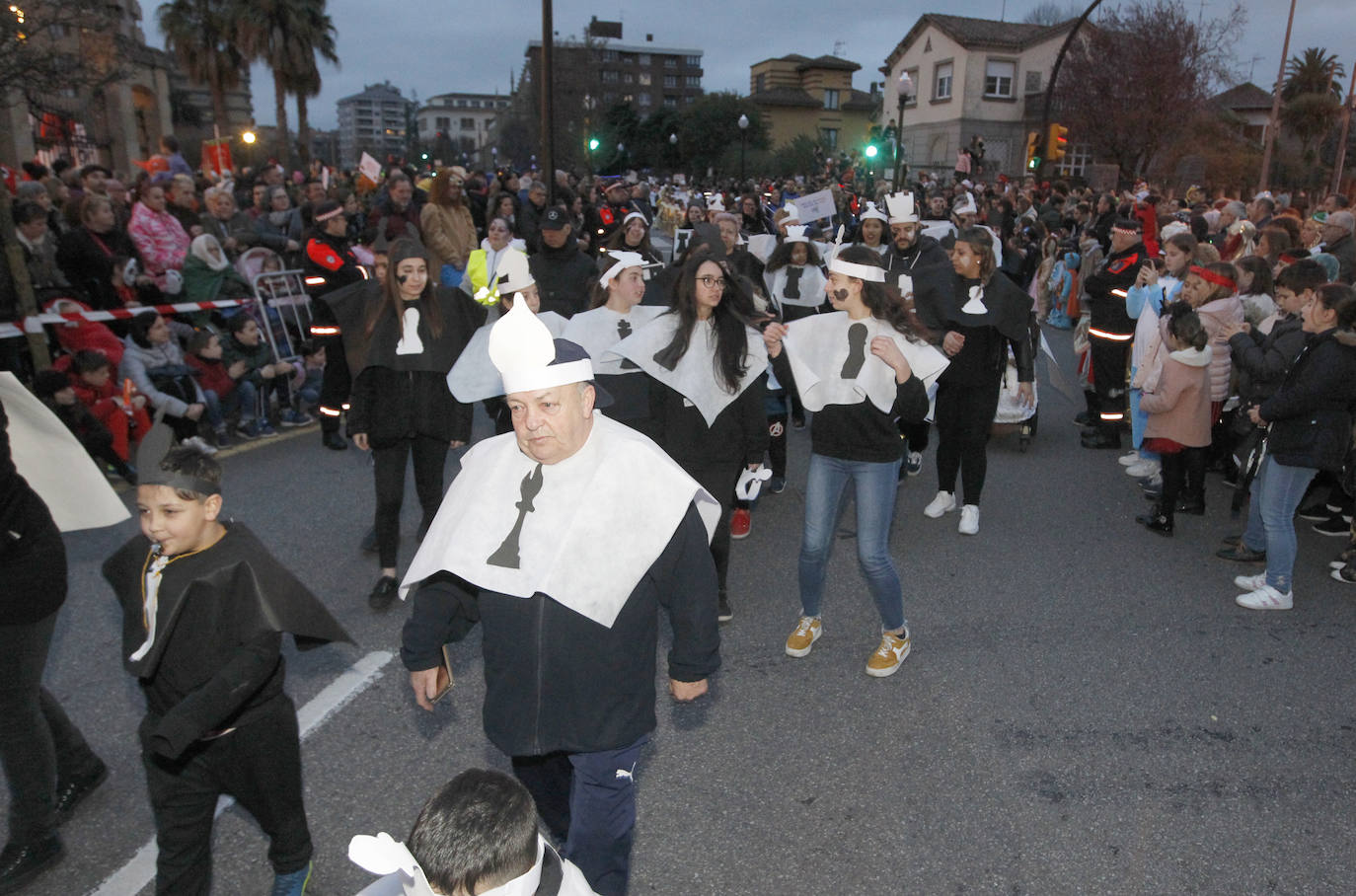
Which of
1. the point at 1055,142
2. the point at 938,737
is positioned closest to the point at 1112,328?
the point at 938,737

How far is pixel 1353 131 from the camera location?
142ft

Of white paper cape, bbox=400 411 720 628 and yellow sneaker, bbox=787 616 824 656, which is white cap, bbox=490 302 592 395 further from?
yellow sneaker, bbox=787 616 824 656

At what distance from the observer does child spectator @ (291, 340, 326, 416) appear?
30.8 ft

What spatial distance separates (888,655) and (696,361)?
1.70 m

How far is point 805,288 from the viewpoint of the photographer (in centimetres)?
805

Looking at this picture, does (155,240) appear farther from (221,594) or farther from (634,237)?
(221,594)

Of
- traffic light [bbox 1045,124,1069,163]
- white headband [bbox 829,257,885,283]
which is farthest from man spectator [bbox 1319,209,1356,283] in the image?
traffic light [bbox 1045,124,1069,163]

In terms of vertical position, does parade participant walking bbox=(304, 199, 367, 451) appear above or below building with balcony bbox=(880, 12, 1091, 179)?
below

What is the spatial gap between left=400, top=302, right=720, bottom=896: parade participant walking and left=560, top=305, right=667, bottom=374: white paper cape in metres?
2.31

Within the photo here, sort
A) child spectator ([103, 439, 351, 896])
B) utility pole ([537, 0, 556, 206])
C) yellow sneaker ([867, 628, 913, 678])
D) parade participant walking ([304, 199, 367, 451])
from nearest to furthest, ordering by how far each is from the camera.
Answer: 1. child spectator ([103, 439, 351, 896])
2. yellow sneaker ([867, 628, 913, 678])
3. parade participant walking ([304, 199, 367, 451])
4. utility pole ([537, 0, 556, 206])

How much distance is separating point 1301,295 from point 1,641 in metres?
6.47

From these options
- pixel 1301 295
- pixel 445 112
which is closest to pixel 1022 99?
pixel 1301 295

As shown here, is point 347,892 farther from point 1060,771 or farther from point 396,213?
point 396,213

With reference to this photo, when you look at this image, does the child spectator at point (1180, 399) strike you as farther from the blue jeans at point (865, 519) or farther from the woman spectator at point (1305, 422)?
the blue jeans at point (865, 519)
